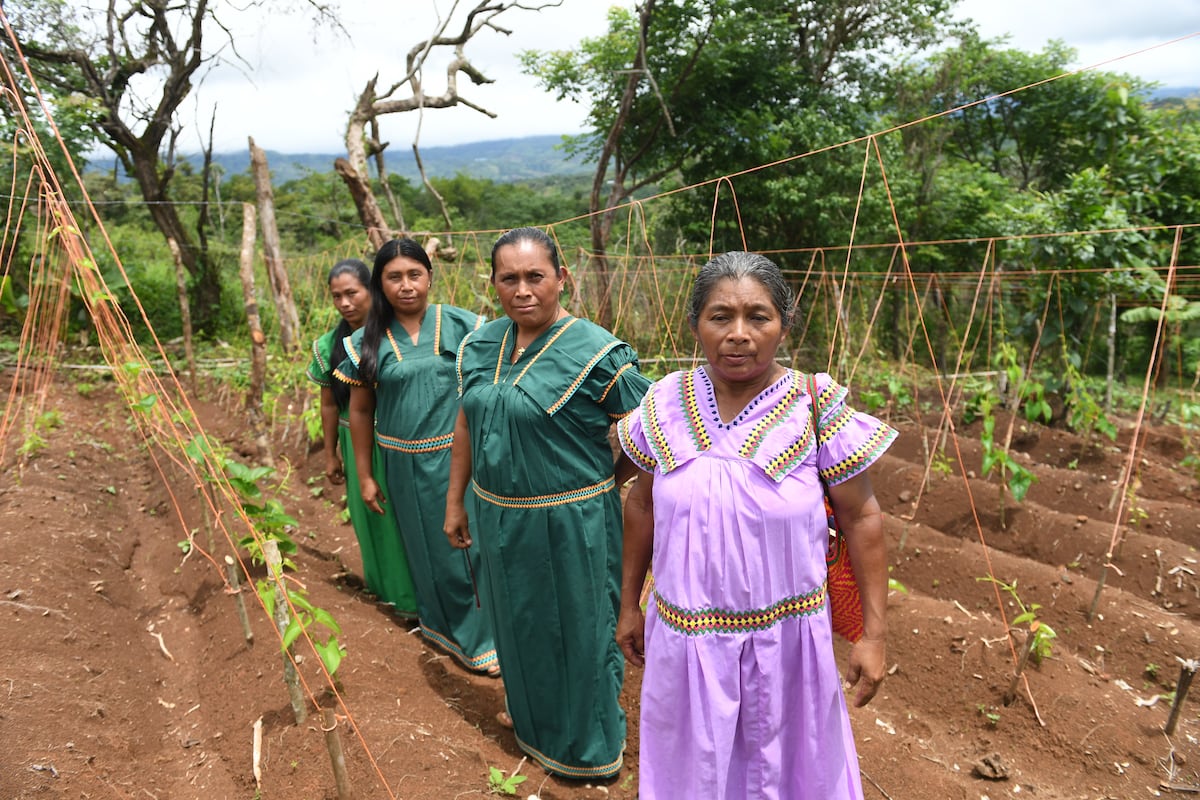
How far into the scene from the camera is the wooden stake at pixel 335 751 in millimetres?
1690

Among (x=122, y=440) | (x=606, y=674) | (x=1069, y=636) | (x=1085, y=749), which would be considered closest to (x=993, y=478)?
(x=1069, y=636)

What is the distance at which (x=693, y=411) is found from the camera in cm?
141

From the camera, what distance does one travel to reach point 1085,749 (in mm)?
2377

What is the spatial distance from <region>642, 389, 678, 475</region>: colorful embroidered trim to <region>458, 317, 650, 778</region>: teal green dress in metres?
0.42

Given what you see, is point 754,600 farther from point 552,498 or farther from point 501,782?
point 501,782

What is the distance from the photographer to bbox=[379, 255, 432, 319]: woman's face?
2.64 m

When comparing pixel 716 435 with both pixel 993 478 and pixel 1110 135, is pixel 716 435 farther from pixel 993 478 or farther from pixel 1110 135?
pixel 1110 135

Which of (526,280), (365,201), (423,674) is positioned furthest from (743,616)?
(365,201)

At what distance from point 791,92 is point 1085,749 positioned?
8993mm

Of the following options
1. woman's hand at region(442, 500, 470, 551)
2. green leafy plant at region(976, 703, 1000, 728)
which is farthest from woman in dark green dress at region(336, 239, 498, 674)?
green leafy plant at region(976, 703, 1000, 728)

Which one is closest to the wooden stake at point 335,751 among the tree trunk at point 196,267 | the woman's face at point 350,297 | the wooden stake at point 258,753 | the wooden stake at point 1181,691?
the wooden stake at point 258,753

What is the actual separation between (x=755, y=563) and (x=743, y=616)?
4.0 inches

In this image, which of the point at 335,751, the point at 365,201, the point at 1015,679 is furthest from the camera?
the point at 365,201

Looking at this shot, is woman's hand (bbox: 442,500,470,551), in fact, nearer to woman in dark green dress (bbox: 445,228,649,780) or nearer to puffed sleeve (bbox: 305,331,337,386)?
woman in dark green dress (bbox: 445,228,649,780)
